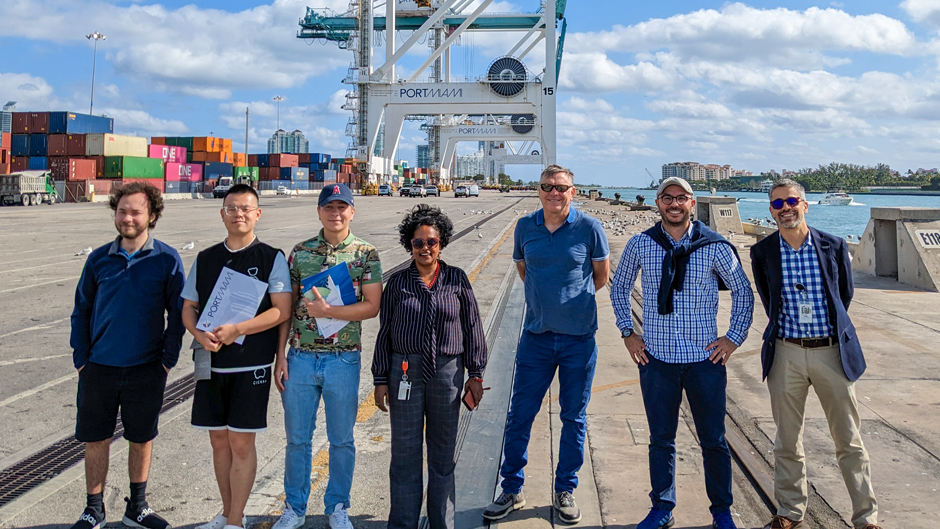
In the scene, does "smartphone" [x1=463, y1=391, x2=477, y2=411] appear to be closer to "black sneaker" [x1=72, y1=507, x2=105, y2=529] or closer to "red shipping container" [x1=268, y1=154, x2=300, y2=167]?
"black sneaker" [x1=72, y1=507, x2=105, y2=529]

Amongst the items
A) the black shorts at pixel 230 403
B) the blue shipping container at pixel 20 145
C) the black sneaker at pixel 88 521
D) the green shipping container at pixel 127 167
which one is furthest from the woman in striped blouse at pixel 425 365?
the blue shipping container at pixel 20 145

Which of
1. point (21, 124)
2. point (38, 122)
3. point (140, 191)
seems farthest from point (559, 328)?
point (21, 124)

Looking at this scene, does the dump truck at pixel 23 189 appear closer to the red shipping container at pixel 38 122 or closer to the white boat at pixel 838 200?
the red shipping container at pixel 38 122

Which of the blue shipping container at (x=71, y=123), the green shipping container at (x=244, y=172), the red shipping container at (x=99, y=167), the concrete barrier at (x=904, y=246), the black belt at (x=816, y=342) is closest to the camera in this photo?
the black belt at (x=816, y=342)

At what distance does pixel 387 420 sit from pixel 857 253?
1212 centimetres

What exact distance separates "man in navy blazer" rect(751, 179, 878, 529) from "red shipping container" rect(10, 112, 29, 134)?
5794 cm

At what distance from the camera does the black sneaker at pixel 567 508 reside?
3676mm

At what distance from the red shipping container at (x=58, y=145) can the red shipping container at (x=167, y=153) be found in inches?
269

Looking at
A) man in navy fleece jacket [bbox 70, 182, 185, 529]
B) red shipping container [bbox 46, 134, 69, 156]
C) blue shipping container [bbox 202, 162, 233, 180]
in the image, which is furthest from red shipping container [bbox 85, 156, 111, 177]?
man in navy fleece jacket [bbox 70, 182, 185, 529]

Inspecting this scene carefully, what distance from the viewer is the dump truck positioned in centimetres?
3769

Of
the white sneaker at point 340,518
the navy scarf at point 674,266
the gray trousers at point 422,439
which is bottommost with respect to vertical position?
the white sneaker at point 340,518

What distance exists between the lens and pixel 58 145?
50031mm

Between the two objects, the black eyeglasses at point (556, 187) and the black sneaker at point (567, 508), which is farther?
the black eyeglasses at point (556, 187)

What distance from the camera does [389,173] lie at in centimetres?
5950
